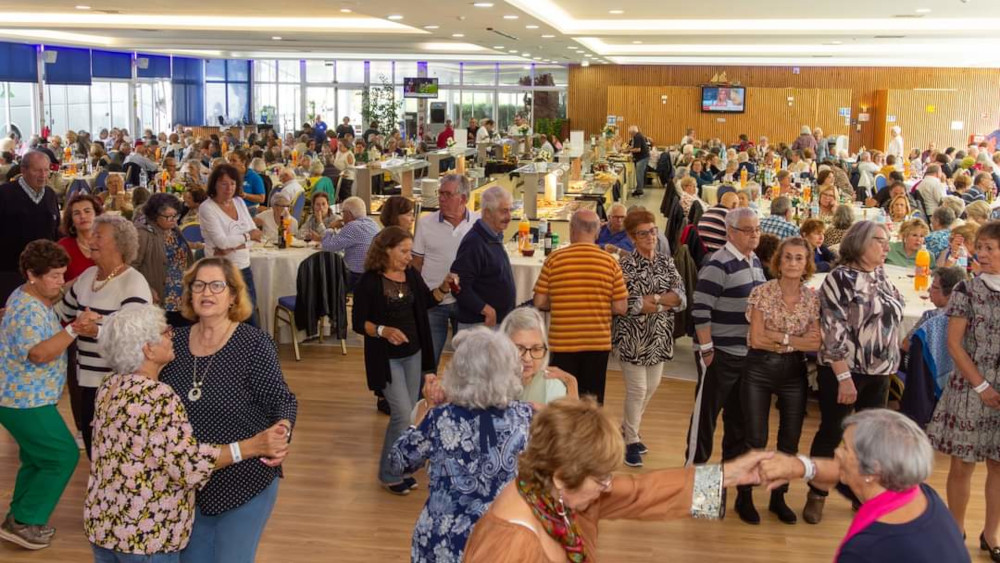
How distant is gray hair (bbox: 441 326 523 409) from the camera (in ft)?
9.74

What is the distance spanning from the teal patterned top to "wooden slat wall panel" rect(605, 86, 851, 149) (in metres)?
24.3

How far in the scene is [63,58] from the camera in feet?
77.4

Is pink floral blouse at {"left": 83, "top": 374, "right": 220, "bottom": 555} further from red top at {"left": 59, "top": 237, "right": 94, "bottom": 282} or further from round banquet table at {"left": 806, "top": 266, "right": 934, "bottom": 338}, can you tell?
round banquet table at {"left": 806, "top": 266, "right": 934, "bottom": 338}

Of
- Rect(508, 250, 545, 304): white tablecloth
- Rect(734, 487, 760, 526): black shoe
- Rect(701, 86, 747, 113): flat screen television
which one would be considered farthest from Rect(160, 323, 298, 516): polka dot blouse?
Rect(701, 86, 747, 113): flat screen television

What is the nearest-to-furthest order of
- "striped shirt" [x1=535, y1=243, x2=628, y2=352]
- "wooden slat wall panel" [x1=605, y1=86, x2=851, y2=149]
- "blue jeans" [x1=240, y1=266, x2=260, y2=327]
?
"striped shirt" [x1=535, y1=243, x2=628, y2=352] < "blue jeans" [x1=240, y1=266, x2=260, y2=327] < "wooden slat wall panel" [x1=605, y1=86, x2=851, y2=149]

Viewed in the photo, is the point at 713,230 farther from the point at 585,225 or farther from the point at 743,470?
the point at 743,470

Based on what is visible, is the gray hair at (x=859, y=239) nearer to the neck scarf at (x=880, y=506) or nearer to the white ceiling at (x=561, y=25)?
the neck scarf at (x=880, y=506)

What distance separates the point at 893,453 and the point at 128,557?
2.12 m

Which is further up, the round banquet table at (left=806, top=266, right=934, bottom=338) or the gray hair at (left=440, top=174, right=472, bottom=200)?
the gray hair at (left=440, top=174, right=472, bottom=200)

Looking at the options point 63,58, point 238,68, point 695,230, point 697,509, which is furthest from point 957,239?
point 238,68

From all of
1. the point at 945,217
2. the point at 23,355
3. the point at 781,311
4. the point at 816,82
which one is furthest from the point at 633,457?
the point at 816,82

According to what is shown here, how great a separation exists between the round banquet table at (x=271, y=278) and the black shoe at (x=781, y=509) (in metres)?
4.41

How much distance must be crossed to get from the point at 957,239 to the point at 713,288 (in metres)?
2.70

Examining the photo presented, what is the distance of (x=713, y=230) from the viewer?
25.5 feet
